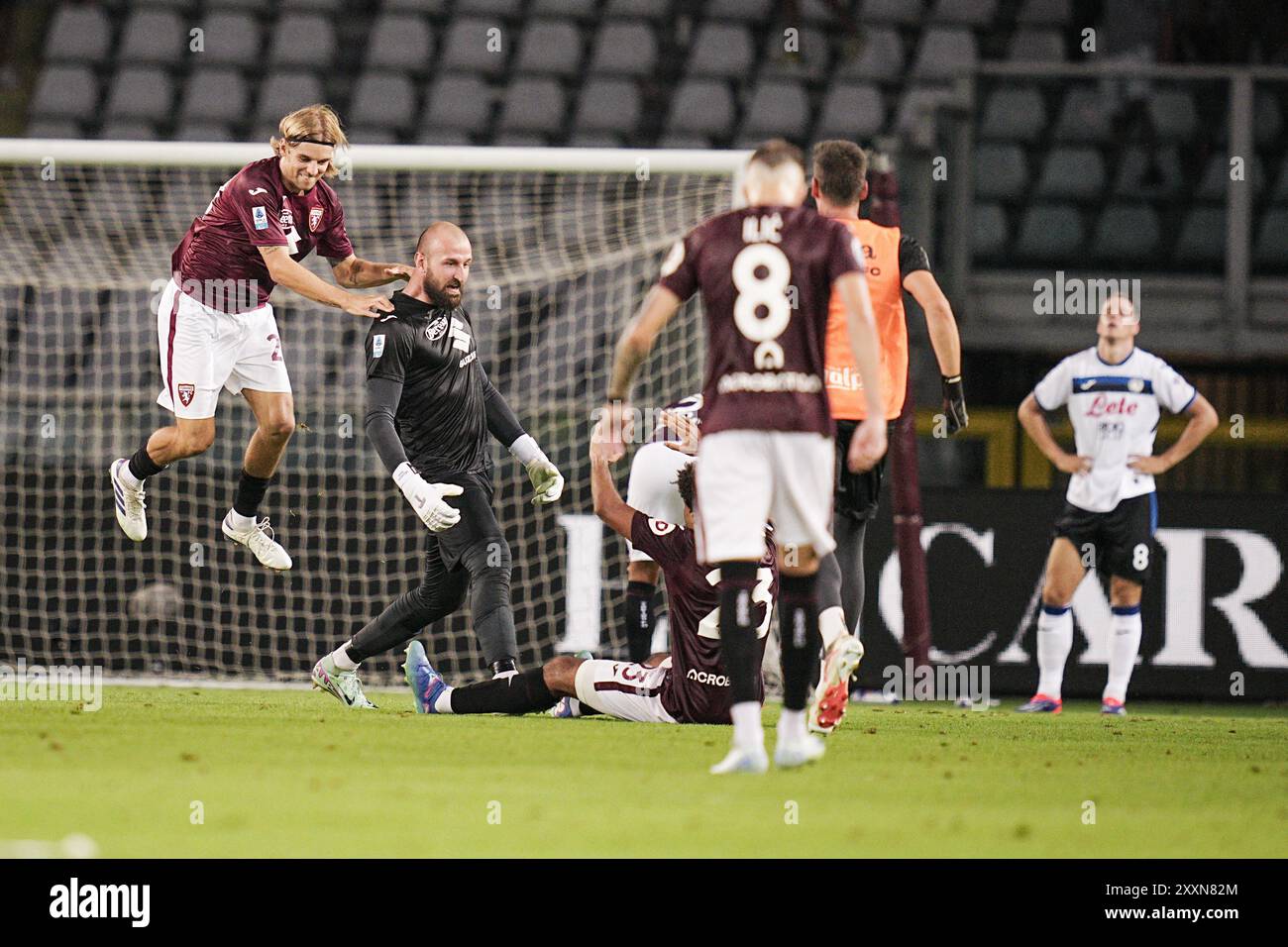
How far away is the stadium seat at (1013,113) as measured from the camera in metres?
12.1

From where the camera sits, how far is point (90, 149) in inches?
345

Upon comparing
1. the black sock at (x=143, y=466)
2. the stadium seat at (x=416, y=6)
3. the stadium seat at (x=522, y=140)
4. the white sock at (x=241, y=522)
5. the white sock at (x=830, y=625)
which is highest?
the stadium seat at (x=416, y=6)

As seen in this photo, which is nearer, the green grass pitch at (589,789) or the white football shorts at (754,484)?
the green grass pitch at (589,789)

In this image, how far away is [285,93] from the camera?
44.9ft

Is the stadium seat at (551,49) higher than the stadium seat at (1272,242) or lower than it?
higher

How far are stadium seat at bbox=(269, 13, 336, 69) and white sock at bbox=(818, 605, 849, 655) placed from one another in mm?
9382

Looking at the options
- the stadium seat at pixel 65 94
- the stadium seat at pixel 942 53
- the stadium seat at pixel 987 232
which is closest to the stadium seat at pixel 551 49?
the stadium seat at pixel 942 53

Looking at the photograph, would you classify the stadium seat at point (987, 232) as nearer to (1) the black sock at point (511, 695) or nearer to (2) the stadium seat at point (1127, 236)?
(2) the stadium seat at point (1127, 236)

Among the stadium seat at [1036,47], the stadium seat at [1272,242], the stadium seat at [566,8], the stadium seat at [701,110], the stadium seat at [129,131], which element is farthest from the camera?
the stadium seat at [566,8]

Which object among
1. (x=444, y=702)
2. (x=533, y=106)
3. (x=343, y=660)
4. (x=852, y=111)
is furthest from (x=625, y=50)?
(x=444, y=702)

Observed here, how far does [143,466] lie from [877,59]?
8.14 meters

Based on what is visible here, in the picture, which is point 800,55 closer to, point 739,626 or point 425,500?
point 425,500

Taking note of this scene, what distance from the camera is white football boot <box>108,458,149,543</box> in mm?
7512

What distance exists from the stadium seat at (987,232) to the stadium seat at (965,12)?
2.55 meters
